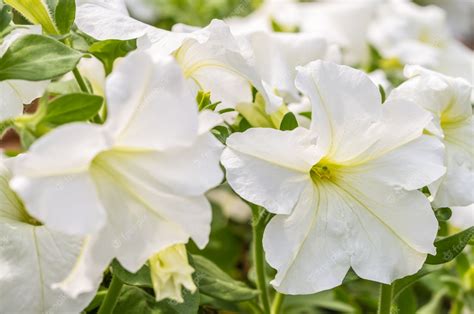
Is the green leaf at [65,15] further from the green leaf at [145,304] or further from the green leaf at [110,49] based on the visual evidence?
the green leaf at [145,304]

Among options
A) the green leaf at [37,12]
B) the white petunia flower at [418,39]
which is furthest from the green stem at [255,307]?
the white petunia flower at [418,39]

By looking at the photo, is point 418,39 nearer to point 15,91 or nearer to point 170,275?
point 15,91

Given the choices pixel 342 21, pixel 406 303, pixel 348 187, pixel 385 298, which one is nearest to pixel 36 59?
pixel 348 187

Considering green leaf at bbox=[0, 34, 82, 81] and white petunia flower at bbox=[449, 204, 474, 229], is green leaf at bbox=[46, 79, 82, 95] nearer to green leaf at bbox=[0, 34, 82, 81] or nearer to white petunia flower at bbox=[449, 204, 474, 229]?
green leaf at bbox=[0, 34, 82, 81]

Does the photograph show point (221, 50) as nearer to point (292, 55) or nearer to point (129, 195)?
point (129, 195)

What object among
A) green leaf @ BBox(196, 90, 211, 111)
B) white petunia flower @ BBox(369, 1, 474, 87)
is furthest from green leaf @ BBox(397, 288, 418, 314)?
white petunia flower @ BBox(369, 1, 474, 87)
